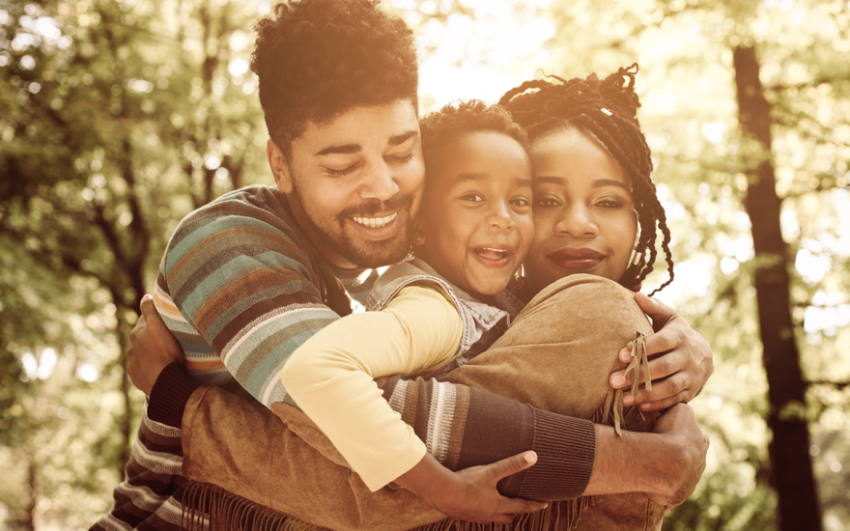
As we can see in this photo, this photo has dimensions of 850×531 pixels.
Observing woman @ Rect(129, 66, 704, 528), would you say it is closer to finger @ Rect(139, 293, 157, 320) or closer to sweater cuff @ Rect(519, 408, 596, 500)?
sweater cuff @ Rect(519, 408, 596, 500)

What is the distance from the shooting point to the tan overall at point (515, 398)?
1684mm

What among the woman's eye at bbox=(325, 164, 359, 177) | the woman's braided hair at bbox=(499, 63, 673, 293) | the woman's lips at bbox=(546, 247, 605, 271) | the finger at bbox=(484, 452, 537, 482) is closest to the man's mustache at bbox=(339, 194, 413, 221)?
the woman's eye at bbox=(325, 164, 359, 177)

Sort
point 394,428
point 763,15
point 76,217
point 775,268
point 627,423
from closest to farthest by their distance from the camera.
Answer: point 394,428 → point 627,423 → point 763,15 → point 775,268 → point 76,217

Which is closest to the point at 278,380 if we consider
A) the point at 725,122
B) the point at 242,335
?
the point at 242,335

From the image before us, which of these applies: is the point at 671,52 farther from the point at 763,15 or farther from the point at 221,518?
the point at 221,518

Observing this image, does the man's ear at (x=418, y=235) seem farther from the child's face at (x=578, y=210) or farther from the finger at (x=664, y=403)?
the finger at (x=664, y=403)

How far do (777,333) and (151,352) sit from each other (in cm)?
798

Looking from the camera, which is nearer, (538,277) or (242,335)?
(242,335)

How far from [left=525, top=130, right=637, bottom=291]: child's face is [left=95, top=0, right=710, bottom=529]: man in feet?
1.58

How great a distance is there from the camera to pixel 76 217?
11773mm

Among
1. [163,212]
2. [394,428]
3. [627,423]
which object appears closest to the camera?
[394,428]

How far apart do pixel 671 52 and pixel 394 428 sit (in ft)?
26.4

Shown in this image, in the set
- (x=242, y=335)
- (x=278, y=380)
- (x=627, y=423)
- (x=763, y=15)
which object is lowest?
(x=627, y=423)

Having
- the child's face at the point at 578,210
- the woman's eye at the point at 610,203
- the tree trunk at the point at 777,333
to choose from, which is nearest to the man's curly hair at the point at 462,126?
the child's face at the point at 578,210
